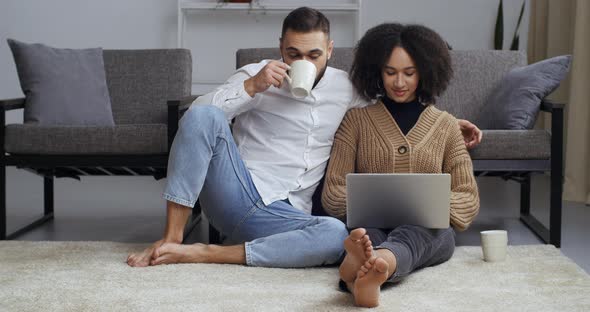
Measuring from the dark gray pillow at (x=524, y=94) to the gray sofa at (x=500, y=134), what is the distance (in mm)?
50

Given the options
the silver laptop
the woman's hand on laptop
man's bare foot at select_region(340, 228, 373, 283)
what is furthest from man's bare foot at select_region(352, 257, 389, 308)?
the woman's hand on laptop

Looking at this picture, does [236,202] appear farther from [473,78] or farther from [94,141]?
[473,78]

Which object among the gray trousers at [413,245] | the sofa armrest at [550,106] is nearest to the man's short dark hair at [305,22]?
the gray trousers at [413,245]

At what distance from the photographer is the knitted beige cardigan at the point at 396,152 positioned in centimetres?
261

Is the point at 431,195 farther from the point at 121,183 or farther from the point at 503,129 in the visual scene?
the point at 121,183

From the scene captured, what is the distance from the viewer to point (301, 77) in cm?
244

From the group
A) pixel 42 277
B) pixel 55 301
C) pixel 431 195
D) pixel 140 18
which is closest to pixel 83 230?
pixel 42 277

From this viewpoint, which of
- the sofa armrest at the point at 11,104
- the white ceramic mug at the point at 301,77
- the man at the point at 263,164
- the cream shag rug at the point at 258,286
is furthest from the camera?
the sofa armrest at the point at 11,104

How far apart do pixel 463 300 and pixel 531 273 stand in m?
0.43

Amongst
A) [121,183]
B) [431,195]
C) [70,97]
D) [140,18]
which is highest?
[140,18]

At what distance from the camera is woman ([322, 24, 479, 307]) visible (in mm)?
2613

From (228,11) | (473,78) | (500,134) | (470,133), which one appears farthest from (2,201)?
(228,11)

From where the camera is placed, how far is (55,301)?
218 cm

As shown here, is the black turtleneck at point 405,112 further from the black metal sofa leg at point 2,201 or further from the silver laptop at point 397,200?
the black metal sofa leg at point 2,201
